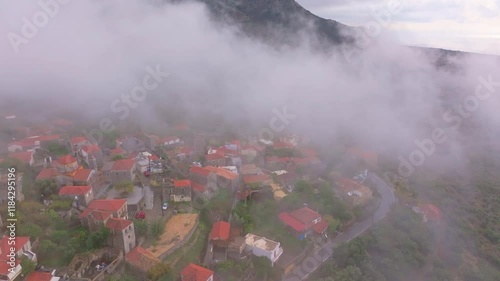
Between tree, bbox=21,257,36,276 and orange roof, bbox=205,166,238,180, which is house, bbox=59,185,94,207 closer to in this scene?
tree, bbox=21,257,36,276

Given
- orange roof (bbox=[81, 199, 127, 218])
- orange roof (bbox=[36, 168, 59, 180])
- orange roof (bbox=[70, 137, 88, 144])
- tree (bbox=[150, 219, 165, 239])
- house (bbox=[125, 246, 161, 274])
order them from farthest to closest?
1. orange roof (bbox=[70, 137, 88, 144])
2. orange roof (bbox=[36, 168, 59, 180])
3. tree (bbox=[150, 219, 165, 239])
4. orange roof (bbox=[81, 199, 127, 218])
5. house (bbox=[125, 246, 161, 274])

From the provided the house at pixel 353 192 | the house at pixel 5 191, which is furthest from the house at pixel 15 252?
the house at pixel 353 192

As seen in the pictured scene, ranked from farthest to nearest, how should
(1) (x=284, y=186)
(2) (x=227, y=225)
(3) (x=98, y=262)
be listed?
(1) (x=284, y=186)
(2) (x=227, y=225)
(3) (x=98, y=262)

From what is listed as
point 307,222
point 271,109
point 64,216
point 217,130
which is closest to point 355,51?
point 271,109

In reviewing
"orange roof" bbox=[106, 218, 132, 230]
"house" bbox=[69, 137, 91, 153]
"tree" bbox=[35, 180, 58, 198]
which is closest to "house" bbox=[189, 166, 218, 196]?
"orange roof" bbox=[106, 218, 132, 230]

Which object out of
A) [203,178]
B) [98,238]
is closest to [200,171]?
[203,178]

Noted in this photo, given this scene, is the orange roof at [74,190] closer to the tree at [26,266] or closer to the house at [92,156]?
the house at [92,156]

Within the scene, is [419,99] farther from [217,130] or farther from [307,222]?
[307,222]
